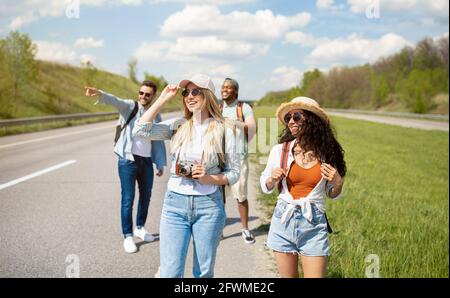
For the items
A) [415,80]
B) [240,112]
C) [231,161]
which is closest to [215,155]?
[231,161]

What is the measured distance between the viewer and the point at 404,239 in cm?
605

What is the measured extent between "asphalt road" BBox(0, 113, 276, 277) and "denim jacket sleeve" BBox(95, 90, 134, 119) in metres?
0.62

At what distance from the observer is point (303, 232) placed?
290cm

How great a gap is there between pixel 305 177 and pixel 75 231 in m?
3.75

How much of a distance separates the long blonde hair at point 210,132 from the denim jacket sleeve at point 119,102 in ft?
1.46

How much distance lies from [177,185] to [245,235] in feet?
9.90

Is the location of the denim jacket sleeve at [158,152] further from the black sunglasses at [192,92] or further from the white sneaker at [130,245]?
the white sneaker at [130,245]

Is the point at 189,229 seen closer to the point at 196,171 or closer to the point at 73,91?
the point at 196,171

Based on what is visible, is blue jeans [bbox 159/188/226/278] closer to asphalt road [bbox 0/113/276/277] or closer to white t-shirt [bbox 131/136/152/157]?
white t-shirt [bbox 131/136/152/157]

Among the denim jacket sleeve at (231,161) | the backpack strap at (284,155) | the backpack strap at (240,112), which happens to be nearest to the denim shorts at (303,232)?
the backpack strap at (284,155)

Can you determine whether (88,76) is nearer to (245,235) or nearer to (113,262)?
(113,262)

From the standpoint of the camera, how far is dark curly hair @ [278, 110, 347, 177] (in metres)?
2.81

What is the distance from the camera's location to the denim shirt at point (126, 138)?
2839 millimetres

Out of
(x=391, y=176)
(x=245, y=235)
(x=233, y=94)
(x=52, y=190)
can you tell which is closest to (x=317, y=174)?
(x=233, y=94)
